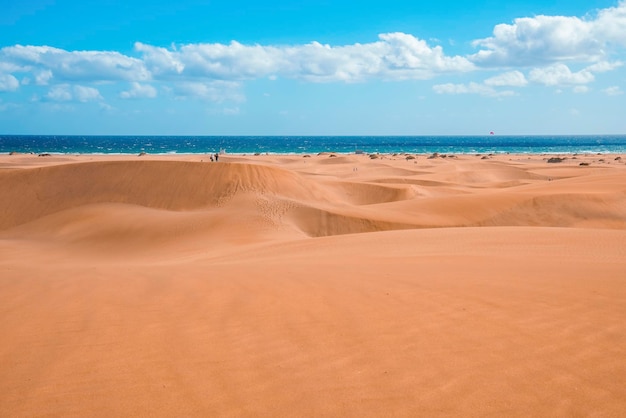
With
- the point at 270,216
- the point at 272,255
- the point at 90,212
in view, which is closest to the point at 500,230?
the point at 272,255

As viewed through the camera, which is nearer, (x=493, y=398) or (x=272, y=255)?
(x=493, y=398)

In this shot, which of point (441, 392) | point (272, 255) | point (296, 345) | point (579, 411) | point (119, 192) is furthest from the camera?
point (119, 192)

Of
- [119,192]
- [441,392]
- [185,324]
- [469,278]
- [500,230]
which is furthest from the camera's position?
[119,192]

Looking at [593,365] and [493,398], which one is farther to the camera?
[593,365]

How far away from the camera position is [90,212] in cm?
2091

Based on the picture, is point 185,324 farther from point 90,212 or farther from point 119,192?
point 119,192

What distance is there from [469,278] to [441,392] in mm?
3796

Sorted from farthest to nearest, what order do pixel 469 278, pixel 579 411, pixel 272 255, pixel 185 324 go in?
pixel 272 255, pixel 469 278, pixel 185 324, pixel 579 411

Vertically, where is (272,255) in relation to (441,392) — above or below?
below

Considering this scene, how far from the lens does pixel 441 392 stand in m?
3.77

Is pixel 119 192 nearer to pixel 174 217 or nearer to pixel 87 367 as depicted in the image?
pixel 174 217

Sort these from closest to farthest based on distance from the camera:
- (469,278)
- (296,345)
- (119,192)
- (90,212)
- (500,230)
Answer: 1. (296,345)
2. (469,278)
3. (500,230)
4. (90,212)
5. (119,192)

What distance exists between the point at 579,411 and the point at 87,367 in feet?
11.1

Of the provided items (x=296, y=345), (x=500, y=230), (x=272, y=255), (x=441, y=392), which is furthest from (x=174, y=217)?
(x=441, y=392)
